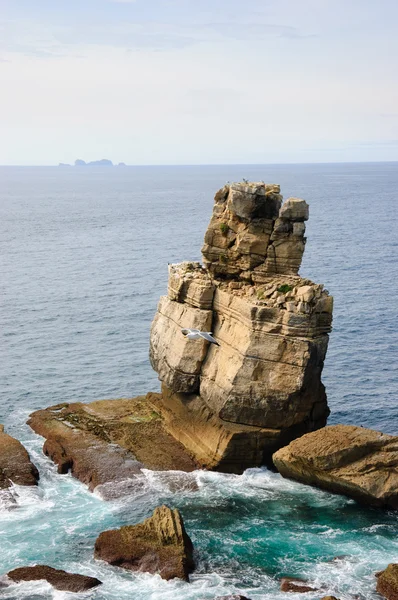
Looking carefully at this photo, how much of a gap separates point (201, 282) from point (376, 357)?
2167cm

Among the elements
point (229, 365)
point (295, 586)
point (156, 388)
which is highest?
point (229, 365)

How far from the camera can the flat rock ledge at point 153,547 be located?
3556 cm

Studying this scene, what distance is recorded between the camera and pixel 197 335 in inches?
1914

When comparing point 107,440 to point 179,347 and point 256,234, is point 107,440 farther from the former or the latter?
point 256,234

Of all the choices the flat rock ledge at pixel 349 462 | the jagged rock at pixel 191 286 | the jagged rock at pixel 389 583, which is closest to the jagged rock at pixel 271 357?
the jagged rock at pixel 191 286

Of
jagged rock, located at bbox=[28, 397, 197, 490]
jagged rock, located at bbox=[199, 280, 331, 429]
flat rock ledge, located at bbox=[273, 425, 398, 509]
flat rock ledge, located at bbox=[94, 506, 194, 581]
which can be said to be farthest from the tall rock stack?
flat rock ledge, located at bbox=[94, 506, 194, 581]

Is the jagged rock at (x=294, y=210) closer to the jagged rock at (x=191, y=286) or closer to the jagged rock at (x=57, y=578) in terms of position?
the jagged rock at (x=191, y=286)

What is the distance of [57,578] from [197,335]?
706 inches

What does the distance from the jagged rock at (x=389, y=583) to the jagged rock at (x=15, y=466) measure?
19.8 metres

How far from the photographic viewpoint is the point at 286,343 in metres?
45.2

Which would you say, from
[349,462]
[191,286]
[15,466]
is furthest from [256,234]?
[15,466]

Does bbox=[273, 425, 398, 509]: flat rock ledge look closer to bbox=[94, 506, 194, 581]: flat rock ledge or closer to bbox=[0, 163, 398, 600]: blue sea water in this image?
bbox=[0, 163, 398, 600]: blue sea water

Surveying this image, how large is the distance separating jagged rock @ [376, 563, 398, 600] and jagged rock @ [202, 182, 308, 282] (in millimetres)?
19847

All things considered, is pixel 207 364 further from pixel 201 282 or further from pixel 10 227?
pixel 10 227
